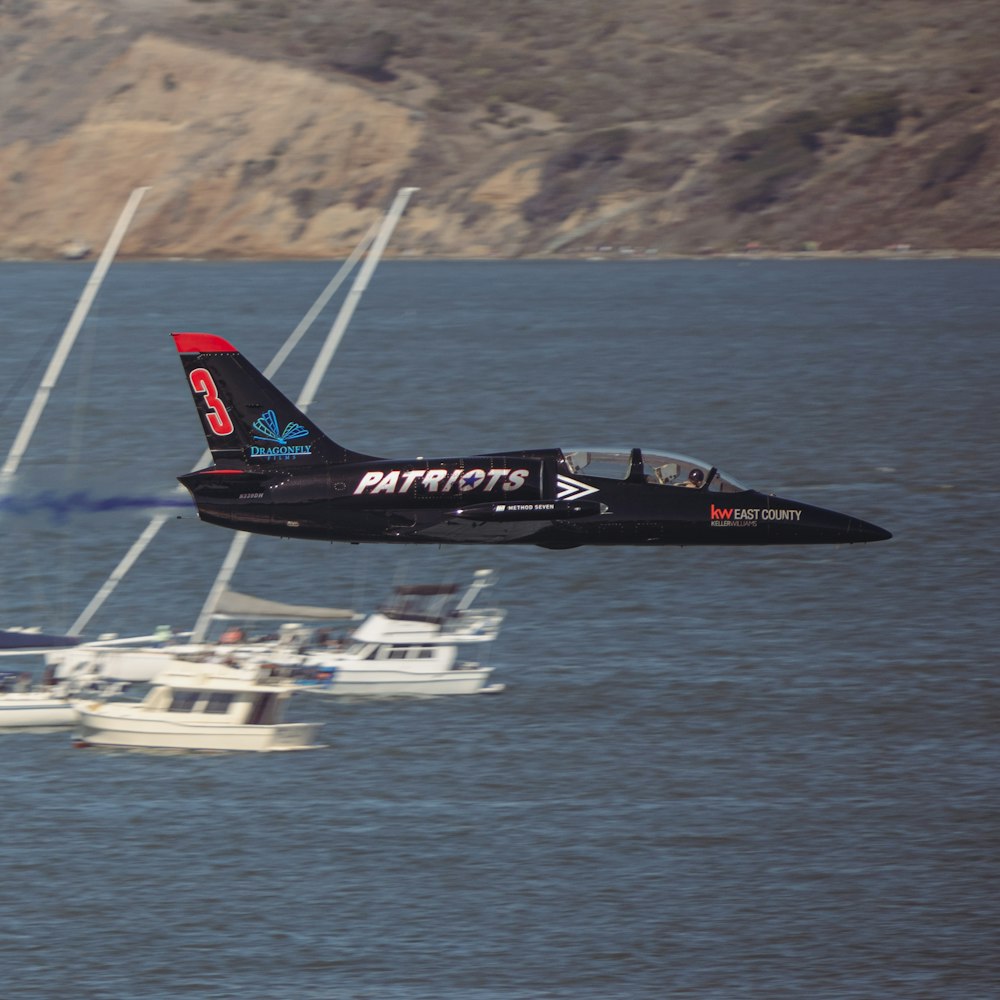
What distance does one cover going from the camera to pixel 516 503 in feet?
171

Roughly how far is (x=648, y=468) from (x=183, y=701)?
22.7 meters

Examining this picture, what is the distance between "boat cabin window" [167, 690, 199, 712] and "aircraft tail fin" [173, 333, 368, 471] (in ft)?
55.4

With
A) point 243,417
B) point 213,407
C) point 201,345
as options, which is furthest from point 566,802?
point 201,345

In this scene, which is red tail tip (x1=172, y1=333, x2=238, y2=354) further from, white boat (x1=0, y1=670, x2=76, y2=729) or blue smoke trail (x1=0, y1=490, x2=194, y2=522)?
white boat (x1=0, y1=670, x2=76, y2=729)

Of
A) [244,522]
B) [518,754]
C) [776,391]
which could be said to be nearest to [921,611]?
[518,754]

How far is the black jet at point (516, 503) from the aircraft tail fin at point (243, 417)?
0.71 metres

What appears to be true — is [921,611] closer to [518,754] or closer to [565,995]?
[518,754]

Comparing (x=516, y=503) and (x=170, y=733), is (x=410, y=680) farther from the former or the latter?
(x=516, y=503)

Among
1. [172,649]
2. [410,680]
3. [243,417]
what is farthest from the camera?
[410,680]

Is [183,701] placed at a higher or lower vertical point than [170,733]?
higher

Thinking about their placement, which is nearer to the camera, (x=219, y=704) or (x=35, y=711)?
(x=219, y=704)

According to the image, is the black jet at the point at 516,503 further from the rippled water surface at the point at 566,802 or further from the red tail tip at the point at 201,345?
the rippled water surface at the point at 566,802

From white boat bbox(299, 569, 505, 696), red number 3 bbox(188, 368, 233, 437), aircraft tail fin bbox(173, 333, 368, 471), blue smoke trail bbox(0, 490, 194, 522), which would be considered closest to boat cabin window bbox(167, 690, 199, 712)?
white boat bbox(299, 569, 505, 696)

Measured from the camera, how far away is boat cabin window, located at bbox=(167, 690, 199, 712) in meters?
68.9
